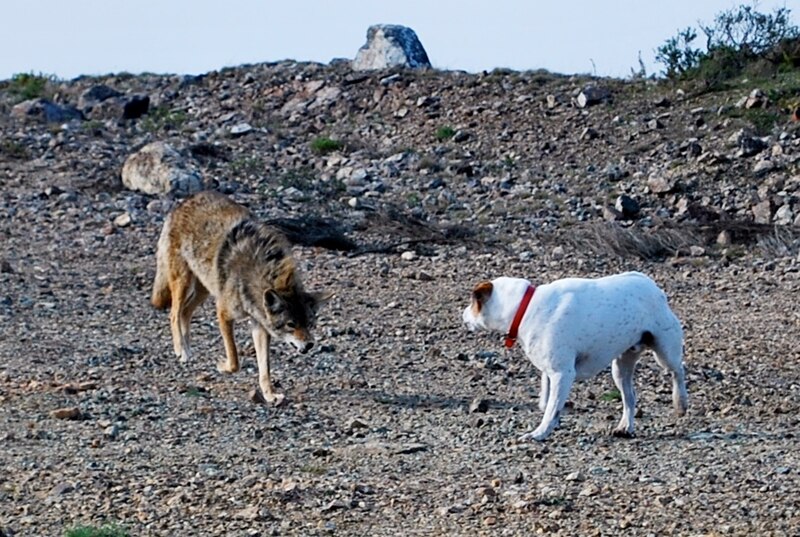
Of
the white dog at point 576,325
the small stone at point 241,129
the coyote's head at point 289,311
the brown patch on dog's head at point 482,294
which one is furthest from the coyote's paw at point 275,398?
the small stone at point 241,129

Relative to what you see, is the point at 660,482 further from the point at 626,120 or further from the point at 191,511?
the point at 626,120

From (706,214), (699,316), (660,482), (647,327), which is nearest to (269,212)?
(706,214)

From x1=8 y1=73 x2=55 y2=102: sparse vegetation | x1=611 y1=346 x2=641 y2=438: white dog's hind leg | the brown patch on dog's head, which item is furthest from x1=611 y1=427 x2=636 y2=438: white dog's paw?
x1=8 y1=73 x2=55 y2=102: sparse vegetation

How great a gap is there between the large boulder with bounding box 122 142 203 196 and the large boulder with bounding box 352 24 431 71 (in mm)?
7722

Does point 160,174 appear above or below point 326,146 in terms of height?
below

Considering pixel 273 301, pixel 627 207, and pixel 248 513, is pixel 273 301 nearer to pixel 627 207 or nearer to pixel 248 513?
pixel 248 513

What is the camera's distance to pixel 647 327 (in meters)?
8.57

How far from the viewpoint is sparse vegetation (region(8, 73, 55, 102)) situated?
27875mm

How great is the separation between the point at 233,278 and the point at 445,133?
13180 millimetres

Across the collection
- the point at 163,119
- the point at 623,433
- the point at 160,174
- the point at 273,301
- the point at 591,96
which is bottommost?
the point at 623,433

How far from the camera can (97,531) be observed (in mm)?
6395

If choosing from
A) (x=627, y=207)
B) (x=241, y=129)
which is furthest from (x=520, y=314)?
(x=241, y=129)

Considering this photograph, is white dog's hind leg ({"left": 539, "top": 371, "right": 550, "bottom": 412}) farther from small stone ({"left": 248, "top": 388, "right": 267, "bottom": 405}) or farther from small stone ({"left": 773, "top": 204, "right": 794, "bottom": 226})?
small stone ({"left": 773, "top": 204, "right": 794, "bottom": 226})

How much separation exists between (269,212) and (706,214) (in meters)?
5.71
